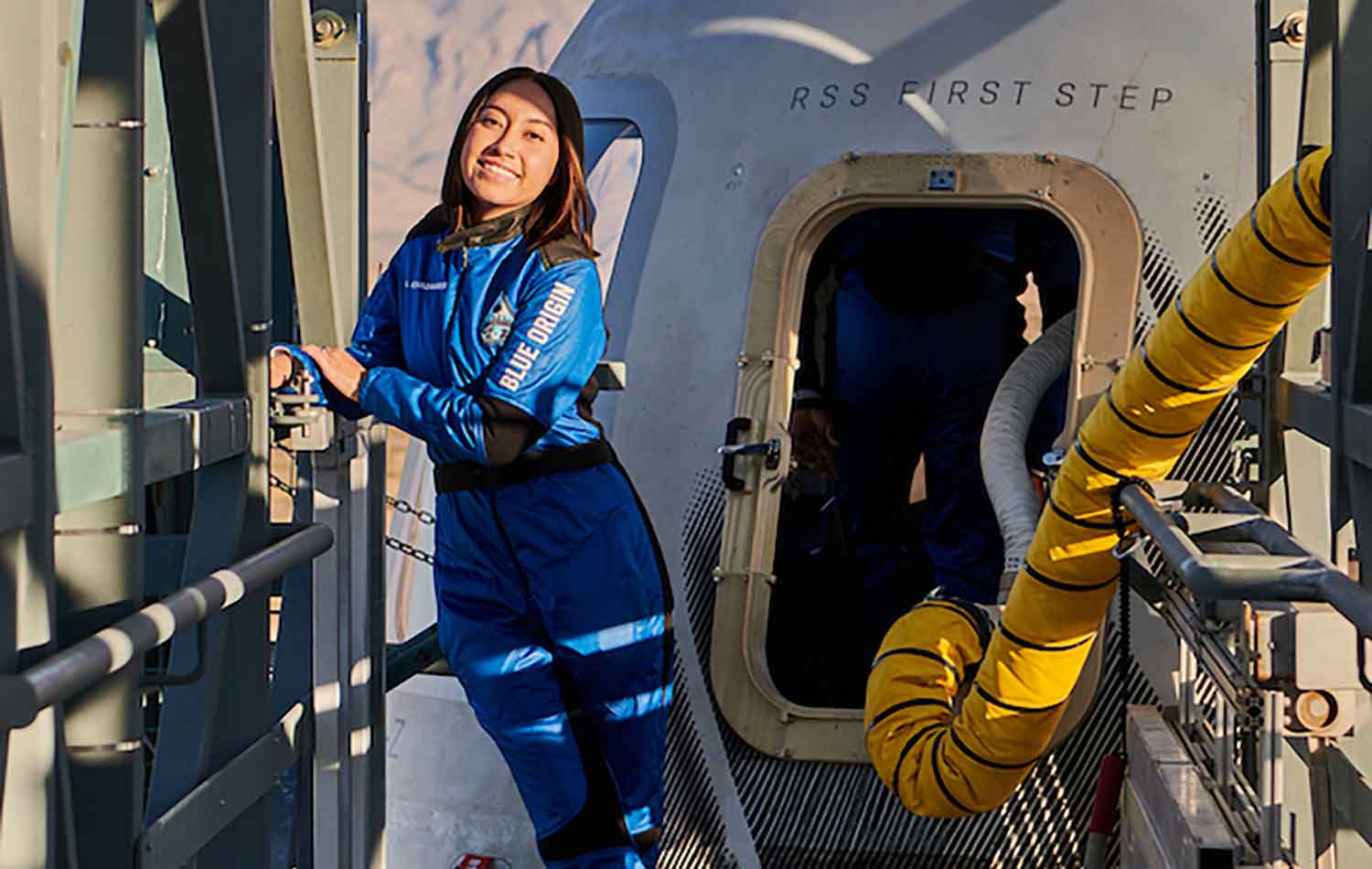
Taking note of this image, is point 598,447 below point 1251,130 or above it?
below

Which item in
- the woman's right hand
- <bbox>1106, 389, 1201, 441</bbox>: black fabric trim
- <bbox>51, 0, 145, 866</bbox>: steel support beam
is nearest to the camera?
<bbox>51, 0, 145, 866</bbox>: steel support beam

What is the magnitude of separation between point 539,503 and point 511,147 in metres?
0.67

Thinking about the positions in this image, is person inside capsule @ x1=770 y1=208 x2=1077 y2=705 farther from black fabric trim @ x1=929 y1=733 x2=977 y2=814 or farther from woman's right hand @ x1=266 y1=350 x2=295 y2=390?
woman's right hand @ x1=266 y1=350 x2=295 y2=390

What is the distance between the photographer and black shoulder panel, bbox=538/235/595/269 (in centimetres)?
319

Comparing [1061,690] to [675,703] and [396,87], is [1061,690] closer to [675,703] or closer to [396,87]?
[675,703]

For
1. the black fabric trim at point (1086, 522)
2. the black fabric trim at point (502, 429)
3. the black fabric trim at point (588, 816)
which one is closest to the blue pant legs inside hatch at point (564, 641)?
the black fabric trim at point (588, 816)

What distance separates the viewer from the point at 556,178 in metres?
3.32

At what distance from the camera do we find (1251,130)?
4262 mm

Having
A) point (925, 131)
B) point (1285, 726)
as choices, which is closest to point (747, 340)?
point (925, 131)

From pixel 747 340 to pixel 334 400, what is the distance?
1.39 meters

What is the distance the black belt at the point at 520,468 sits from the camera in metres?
3.21

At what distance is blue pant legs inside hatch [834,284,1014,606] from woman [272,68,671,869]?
232 centimetres

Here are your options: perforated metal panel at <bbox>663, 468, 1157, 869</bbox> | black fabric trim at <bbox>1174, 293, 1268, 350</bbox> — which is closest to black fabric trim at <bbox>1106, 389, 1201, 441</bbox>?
black fabric trim at <bbox>1174, 293, 1268, 350</bbox>

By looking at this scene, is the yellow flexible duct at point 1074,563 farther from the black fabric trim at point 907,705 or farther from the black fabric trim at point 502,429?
the black fabric trim at point 502,429
